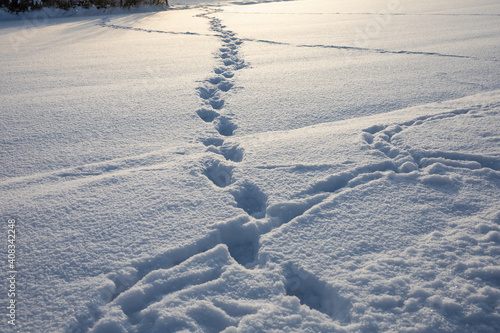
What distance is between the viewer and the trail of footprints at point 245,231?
3.14ft

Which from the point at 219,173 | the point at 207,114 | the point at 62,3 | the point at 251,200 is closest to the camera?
the point at 251,200

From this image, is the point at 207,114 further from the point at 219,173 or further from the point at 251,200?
the point at 251,200

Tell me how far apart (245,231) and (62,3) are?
274 inches

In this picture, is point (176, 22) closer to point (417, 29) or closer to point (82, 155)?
point (417, 29)

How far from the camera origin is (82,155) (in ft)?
5.36

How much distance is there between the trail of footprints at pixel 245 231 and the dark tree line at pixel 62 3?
592cm

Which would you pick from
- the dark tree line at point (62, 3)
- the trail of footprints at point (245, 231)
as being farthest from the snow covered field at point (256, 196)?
the dark tree line at point (62, 3)

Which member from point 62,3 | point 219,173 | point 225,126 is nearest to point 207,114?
point 225,126

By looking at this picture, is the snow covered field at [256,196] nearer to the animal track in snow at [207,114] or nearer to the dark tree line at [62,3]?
the animal track in snow at [207,114]

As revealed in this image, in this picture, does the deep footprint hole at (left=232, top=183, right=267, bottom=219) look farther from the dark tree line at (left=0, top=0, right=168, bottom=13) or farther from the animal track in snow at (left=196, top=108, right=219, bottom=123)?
the dark tree line at (left=0, top=0, right=168, bottom=13)

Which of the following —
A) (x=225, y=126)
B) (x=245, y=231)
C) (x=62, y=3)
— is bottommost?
(x=245, y=231)

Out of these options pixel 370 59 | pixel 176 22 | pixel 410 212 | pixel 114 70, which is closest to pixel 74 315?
pixel 410 212

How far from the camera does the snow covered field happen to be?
0.92 m

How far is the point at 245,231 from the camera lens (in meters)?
1.18
